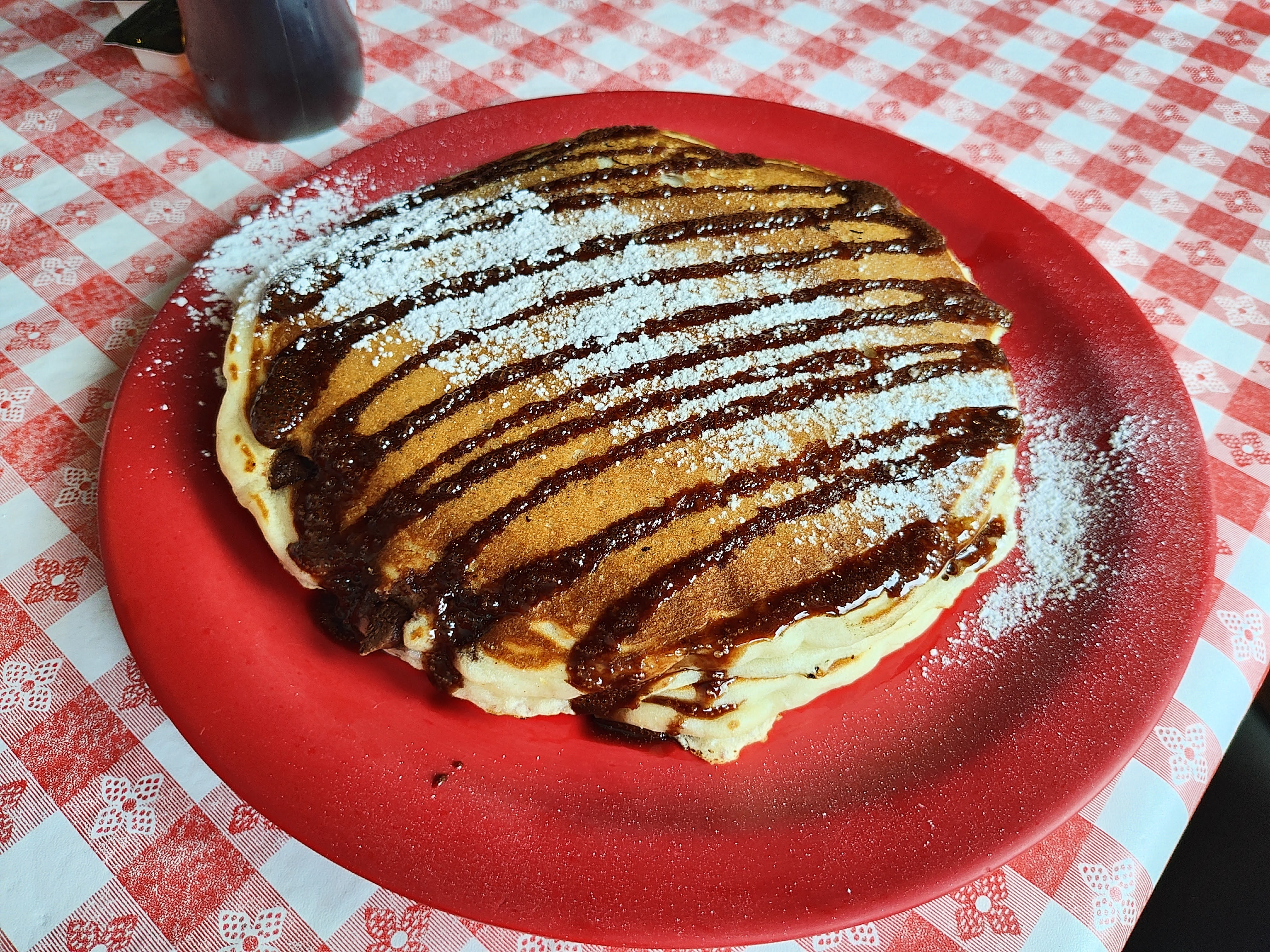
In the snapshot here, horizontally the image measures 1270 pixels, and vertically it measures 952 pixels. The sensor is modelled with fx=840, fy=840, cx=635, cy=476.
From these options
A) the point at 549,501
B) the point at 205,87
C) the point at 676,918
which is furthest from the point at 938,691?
the point at 205,87

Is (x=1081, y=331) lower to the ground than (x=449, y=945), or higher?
higher

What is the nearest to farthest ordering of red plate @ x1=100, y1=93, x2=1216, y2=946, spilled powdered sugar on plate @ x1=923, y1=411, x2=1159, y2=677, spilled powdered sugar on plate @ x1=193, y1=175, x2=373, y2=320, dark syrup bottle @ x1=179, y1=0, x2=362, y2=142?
red plate @ x1=100, y1=93, x2=1216, y2=946 → spilled powdered sugar on plate @ x1=923, y1=411, x2=1159, y2=677 → spilled powdered sugar on plate @ x1=193, y1=175, x2=373, y2=320 → dark syrup bottle @ x1=179, y1=0, x2=362, y2=142

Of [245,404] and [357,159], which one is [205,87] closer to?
[357,159]

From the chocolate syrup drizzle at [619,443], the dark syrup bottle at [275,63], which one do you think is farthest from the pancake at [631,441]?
the dark syrup bottle at [275,63]

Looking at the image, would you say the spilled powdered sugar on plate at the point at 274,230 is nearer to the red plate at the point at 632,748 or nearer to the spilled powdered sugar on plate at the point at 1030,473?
the spilled powdered sugar on plate at the point at 1030,473

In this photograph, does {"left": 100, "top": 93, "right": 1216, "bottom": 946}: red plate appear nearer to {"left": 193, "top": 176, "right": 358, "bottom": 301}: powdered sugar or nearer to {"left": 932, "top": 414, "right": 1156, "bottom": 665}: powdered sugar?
{"left": 932, "top": 414, "right": 1156, "bottom": 665}: powdered sugar

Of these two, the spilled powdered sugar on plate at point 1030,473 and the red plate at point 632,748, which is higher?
the spilled powdered sugar on plate at point 1030,473

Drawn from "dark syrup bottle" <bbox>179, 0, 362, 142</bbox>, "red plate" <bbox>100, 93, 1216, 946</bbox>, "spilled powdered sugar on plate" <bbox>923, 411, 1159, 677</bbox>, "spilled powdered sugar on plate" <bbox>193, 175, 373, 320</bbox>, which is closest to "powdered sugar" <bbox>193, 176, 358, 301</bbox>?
"spilled powdered sugar on plate" <bbox>193, 175, 373, 320</bbox>
